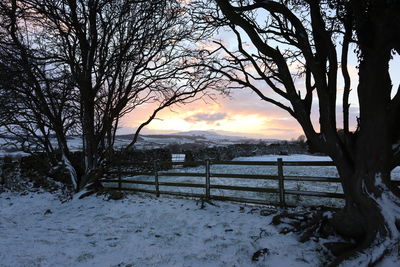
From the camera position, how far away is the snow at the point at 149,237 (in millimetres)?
4863

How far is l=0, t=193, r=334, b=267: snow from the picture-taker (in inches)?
191

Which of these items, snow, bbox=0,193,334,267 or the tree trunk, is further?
snow, bbox=0,193,334,267

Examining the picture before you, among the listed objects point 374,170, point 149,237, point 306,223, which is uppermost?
point 374,170

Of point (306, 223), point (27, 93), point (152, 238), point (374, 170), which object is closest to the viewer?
point (374, 170)

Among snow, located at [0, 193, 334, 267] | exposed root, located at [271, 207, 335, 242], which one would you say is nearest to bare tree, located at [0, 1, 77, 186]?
snow, located at [0, 193, 334, 267]

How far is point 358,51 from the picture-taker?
490cm

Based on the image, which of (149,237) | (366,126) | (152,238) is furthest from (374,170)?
(149,237)

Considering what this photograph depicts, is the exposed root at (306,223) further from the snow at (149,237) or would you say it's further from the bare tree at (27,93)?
the bare tree at (27,93)

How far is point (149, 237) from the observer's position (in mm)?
6184

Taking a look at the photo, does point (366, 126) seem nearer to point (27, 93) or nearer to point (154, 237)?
point (154, 237)

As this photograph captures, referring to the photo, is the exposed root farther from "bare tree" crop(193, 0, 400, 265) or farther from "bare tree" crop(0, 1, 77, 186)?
"bare tree" crop(0, 1, 77, 186)

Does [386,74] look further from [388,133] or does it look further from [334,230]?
[334,230]

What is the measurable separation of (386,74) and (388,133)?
3.13 ft

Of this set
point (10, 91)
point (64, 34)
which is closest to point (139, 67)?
point (64, 34)
